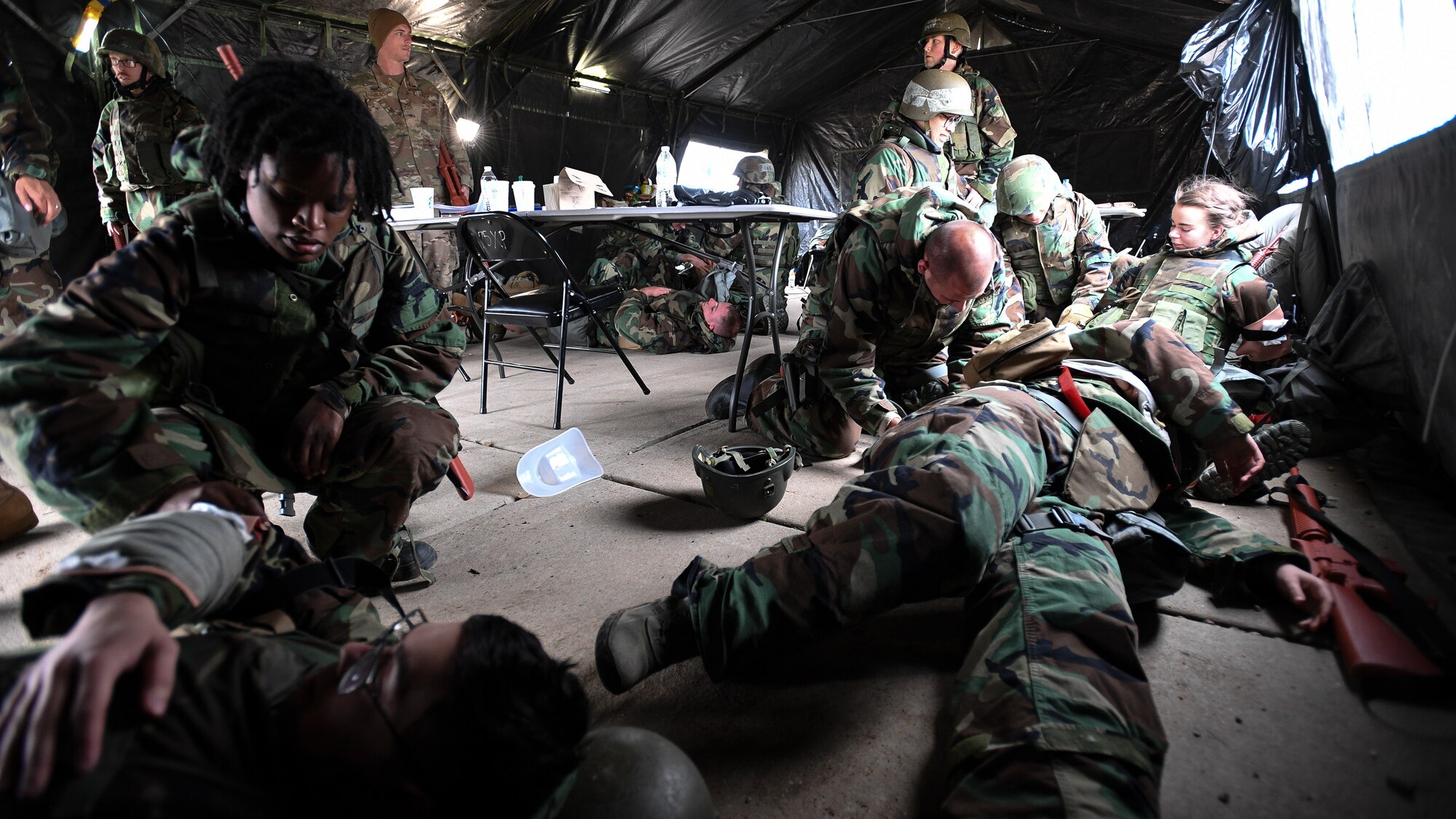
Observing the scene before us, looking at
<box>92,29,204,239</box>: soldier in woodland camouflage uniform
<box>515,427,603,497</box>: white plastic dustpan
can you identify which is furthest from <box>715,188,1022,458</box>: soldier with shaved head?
<box>92,29,204,239</box>: soldier in woodland camouflage uniform

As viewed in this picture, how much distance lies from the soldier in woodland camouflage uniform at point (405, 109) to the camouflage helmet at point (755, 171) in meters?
2.52

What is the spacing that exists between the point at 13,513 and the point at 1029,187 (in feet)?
14.0

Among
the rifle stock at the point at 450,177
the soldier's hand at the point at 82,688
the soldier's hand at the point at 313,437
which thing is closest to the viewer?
the soldier's hand at the point at 82,688

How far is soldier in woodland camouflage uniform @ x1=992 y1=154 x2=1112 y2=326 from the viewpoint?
3605mm

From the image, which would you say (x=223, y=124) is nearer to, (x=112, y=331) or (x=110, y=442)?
(x=112, y=331)

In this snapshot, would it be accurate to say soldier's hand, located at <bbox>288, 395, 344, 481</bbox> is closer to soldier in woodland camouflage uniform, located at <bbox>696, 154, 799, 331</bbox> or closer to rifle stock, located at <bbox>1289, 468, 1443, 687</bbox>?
rifle stock, located at <bbox>1289, 468, 1443, 687</bbox>

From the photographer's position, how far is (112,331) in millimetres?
1209

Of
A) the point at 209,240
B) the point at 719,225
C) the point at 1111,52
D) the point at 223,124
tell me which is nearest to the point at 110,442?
the point at 209,240

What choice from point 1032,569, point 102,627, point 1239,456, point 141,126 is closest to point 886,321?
point 1239,456

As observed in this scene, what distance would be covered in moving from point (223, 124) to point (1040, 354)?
73.6 inches

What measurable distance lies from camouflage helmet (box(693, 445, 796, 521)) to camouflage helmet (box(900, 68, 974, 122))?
2235mm

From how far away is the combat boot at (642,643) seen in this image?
129 cm

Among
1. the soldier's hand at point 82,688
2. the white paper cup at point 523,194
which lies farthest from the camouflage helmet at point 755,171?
the soldier's hand at point 82,688

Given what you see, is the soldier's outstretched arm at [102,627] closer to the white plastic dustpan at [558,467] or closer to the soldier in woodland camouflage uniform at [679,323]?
the white plastic dustpan at [558,467]
